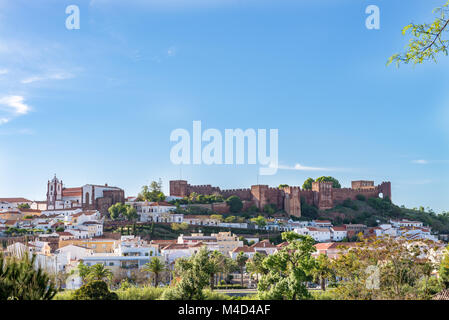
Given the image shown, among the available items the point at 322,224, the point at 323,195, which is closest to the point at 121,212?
the point at 322,224

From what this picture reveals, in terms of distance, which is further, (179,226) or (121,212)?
(121,212)

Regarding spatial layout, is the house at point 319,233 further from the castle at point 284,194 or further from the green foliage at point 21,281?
the green foliage at point 21,281

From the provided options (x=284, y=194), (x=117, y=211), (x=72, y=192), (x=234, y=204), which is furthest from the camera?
(x=284, y=194)

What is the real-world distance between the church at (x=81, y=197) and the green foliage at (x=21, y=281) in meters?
51.5

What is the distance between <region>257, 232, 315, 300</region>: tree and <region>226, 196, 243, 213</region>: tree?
48865mm

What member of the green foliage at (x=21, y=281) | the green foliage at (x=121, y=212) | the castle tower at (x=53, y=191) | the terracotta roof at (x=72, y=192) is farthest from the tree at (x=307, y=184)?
the green foliage at (x=21, y=281)

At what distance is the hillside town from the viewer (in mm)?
33562

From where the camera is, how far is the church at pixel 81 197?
5972cm

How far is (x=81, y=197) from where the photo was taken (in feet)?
196

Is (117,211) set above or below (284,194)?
below

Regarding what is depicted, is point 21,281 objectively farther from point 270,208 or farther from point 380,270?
point 270,208

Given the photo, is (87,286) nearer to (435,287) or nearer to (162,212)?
(435,287)

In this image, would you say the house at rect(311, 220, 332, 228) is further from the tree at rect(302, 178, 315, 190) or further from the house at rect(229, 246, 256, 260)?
the house at rect(229, 246, 256, 260)

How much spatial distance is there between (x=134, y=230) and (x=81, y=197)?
591 inches
